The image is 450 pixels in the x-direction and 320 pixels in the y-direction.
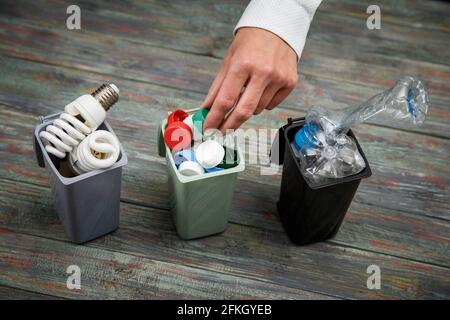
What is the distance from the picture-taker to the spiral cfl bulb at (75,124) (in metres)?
0.85

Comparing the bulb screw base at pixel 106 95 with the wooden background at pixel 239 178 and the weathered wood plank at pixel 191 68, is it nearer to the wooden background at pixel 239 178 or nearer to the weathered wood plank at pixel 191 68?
the wooden background at pixel 239 178

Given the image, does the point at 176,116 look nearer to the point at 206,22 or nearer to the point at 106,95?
the point at 106,95

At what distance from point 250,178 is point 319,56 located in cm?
42

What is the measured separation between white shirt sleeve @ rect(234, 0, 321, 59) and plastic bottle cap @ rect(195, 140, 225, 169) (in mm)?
186

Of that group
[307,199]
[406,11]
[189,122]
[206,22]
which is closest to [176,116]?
[189,122]

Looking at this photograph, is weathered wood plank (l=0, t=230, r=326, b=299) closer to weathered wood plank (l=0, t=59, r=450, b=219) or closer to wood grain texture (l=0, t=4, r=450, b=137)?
weathered wood plank (l=0, t=59, r=450, b=219)

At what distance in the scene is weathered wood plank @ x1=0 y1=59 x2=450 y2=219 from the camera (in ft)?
3.67

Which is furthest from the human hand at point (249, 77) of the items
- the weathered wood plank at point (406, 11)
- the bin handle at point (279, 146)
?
the weathered wood plank at point (406, 11)

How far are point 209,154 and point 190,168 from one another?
0.04m

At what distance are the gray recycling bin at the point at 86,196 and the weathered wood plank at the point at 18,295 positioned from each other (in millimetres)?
110

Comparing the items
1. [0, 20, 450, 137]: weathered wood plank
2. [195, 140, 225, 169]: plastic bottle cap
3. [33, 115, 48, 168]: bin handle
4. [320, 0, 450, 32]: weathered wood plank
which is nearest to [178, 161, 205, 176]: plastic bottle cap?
[195, 140, 225, 169]: plastic bottle cap
